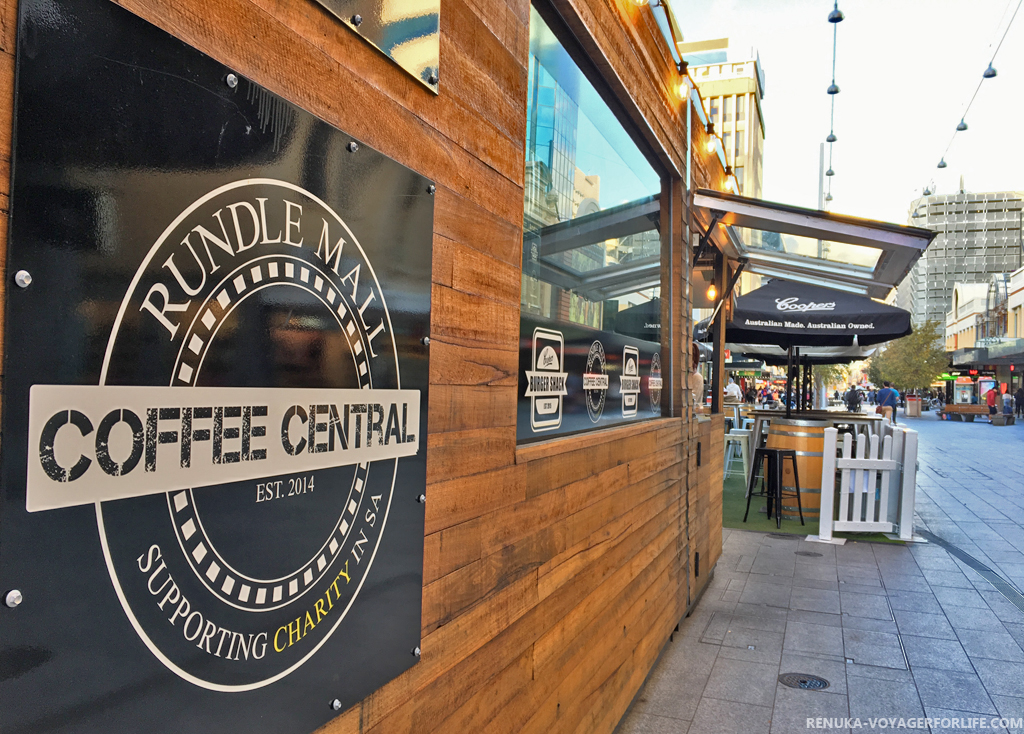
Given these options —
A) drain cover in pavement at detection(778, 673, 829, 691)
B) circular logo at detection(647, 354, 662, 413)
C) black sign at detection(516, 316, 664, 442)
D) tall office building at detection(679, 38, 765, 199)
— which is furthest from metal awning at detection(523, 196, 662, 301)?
tall office building at detection(679, 38, 765, 199)

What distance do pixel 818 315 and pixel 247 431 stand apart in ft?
24.2

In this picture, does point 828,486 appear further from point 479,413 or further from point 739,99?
point 739,99

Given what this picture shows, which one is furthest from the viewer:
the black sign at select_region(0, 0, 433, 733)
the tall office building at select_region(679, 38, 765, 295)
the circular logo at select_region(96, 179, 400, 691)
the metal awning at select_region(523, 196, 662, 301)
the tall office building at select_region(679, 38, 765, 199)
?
the tall office building at select_region(679, 38, 765, 199)

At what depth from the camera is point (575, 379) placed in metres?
2.77

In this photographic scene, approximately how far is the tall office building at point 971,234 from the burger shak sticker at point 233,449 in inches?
3409

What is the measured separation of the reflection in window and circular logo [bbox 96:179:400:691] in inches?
44.8

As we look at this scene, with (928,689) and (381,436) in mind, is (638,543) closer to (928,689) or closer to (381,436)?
(928,689)

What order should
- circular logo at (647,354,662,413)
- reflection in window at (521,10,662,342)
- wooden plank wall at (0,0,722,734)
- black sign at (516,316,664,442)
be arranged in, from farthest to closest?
circular logo at (647,354,662,413), reflection in window at (521,10,662,342), black sign at (516,316,664,442), wooden plank wall at (0,0,722,734)

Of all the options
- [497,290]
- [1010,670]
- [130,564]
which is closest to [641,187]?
[497,290]

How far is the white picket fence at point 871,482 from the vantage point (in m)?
7.11

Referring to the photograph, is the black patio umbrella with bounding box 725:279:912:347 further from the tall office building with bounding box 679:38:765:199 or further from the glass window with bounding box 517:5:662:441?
the tall office building with bounding box 679:38:765:199

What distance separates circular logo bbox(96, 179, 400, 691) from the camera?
0.89m

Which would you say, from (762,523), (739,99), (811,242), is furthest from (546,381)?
(739,99)

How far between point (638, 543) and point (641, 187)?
1943 millimetres
